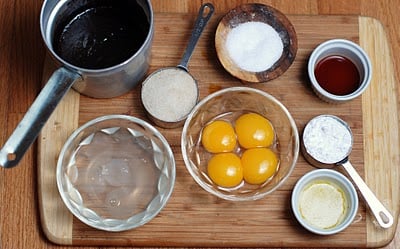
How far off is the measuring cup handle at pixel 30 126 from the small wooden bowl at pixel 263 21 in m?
0.31

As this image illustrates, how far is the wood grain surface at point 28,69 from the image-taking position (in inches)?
48.9

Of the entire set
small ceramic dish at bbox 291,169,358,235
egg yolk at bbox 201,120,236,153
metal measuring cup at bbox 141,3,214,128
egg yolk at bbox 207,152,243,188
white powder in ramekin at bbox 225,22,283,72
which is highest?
white powder in ramekin at bbox 225,22,283,72

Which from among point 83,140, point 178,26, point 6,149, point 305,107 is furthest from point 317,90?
point 6,149

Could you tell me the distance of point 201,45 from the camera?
1.26m

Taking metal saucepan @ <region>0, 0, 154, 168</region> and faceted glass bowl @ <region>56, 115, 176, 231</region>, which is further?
faceted glass bowl @ <region>56, 115, 176, 231</region>

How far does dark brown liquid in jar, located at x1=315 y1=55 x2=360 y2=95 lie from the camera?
1233 mm

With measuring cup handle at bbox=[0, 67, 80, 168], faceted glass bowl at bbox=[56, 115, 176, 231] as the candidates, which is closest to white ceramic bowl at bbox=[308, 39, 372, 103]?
faceted glass bowl at bbox=[56, 115, 176, 231]

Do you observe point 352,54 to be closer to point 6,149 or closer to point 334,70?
point 334,70

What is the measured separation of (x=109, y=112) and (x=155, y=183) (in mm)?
152

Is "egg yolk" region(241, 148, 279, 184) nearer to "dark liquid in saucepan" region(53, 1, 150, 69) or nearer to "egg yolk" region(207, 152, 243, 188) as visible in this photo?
"egg yolk" region(207, 152, 243, 188)

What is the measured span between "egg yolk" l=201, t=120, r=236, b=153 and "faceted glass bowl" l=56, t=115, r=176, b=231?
0.24 ft

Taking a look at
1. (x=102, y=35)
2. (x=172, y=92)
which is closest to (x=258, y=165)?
(x=172, y=92)

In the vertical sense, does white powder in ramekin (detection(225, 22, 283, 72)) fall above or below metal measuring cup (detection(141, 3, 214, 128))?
above

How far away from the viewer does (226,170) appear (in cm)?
119
